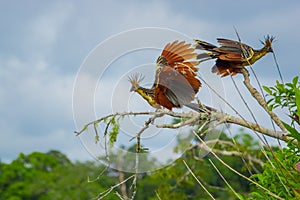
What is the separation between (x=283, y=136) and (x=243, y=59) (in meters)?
0.31

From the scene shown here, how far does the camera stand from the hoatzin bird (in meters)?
2.03

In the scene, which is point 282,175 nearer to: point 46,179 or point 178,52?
point 178,52

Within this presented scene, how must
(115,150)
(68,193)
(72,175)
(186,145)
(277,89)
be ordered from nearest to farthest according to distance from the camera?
(277,89), (115,150), (186,145), (68,193), (72,175)

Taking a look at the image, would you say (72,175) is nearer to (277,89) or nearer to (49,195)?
(49,195)

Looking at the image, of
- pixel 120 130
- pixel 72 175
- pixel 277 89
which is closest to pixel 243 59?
pixel 277 89

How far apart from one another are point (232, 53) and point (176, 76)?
0.65 feet

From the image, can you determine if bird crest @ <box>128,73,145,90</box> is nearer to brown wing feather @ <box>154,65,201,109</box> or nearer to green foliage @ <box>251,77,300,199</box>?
brown wing feather @ <box>154,65,201,109</box>

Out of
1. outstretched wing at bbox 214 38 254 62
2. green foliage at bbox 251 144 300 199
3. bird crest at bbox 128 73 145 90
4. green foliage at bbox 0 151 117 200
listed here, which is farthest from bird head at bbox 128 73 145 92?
green foliage at bbox 0 151 117 200

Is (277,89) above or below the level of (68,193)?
below

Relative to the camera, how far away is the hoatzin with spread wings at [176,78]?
204 centimetres

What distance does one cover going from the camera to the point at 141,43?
2125 mm

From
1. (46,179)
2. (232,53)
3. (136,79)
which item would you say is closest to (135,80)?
(136,79)

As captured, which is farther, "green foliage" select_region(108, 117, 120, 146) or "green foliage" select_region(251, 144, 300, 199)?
"green foliage" select_region(108, 117, 120, 146)

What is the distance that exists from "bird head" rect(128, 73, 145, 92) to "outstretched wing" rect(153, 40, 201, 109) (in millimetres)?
73
